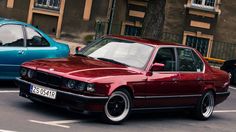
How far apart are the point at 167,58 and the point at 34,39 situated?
3.07 m

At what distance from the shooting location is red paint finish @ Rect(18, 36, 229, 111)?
9.02m

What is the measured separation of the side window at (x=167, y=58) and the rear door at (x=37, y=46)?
2824 millimetres

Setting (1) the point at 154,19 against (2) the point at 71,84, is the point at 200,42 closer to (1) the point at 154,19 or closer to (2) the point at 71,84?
(1) the point at 154,19

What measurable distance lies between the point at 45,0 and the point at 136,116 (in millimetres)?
15624

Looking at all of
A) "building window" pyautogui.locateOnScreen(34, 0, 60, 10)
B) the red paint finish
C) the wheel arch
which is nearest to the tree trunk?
the red paint finish

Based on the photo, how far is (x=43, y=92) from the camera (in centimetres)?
925

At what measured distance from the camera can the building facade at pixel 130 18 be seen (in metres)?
25.5

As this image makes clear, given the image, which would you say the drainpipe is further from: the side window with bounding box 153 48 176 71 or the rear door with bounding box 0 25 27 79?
the side window with bounding box 153 48 176 71

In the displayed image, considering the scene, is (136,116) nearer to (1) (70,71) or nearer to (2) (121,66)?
(2) (121,66)

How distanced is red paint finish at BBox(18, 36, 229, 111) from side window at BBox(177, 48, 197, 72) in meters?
0.13

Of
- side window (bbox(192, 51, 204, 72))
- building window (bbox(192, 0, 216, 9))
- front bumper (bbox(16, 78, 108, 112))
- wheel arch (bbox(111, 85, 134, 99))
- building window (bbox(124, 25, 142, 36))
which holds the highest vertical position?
building window (bbox(192, 0, 216, 9))

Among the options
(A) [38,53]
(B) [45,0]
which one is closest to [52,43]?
(A) [38,53]

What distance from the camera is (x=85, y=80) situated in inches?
348

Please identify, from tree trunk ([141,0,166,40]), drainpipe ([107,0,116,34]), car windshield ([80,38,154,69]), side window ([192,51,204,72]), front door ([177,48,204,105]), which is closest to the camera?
car windshield ([80,38,154,69])
